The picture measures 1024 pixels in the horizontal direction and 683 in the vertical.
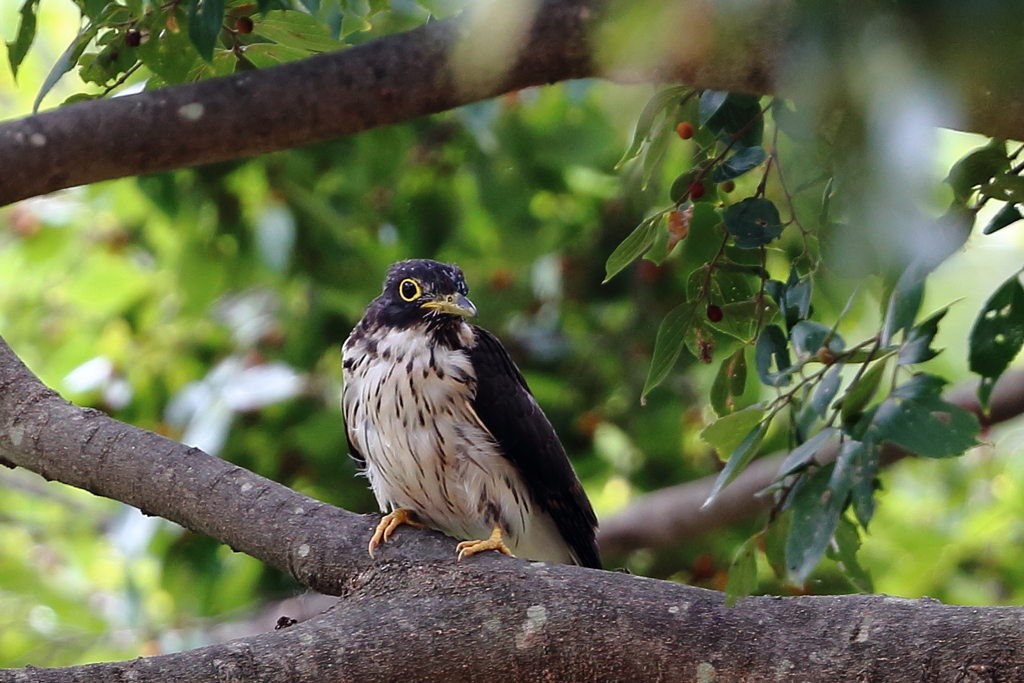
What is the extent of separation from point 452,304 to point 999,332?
201 cm

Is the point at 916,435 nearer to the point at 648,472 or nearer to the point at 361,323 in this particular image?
the point at 361,323

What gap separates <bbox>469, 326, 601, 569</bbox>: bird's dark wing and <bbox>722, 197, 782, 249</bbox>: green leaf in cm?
159

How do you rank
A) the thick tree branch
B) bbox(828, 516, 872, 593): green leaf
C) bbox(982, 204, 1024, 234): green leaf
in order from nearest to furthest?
bbox(982, 204, 1024, 234): green leaf < bbox(828, 516, 872, 593): green leaf < the thick tree branch

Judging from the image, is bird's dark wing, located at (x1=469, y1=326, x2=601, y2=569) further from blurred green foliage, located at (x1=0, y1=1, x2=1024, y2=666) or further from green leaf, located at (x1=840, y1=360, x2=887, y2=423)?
green leaf, located at (x1=840, y1=360, x2=887, y2=423)

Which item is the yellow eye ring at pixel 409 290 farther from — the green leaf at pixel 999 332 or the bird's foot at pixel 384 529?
the green leaf at pixel 999 332

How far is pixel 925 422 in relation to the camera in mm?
2252

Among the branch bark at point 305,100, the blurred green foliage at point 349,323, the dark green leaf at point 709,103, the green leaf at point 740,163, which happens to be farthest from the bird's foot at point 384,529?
the blurred green foliage at point 349,323

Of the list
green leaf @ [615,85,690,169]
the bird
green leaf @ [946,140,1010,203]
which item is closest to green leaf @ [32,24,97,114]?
green leaf @ [615,85,690,169]

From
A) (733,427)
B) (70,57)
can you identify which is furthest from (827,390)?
(70,57)

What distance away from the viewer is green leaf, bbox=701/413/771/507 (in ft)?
7.50

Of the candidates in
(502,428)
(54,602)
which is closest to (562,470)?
(502,428)

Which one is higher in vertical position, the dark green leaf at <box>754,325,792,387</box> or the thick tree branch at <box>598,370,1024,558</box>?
the dark green leaf at <box>754,325,792,387</box>

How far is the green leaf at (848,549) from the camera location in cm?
270

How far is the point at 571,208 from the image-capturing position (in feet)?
20.5
